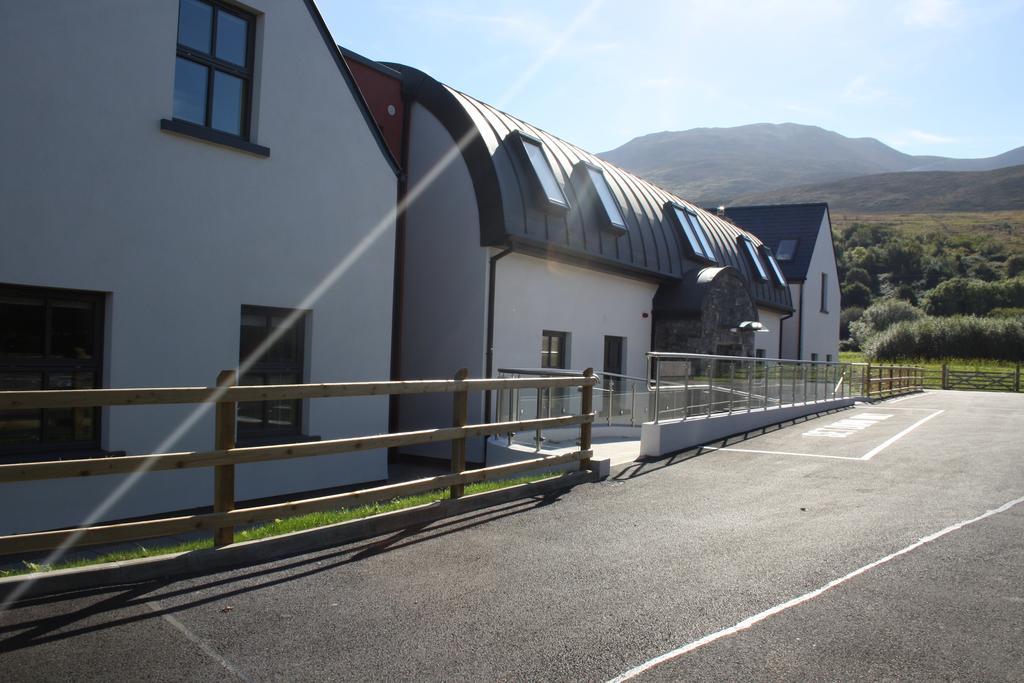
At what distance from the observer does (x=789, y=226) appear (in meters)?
36.2

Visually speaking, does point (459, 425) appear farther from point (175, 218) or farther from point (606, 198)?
point (606, 198)

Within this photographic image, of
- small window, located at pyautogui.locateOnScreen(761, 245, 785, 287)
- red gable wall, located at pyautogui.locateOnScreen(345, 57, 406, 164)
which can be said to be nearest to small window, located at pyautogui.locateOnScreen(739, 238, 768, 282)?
small window, located at pyautogui.locateOnScreen(761, 245, 785, 287)

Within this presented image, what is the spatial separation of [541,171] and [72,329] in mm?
10002

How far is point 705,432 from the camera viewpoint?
13.9 meters

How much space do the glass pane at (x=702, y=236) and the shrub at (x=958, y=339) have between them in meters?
33.7

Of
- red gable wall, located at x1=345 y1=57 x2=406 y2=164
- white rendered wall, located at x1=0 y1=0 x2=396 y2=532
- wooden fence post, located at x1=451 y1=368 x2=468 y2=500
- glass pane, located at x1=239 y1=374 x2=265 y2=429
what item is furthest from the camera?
red gable wall, located at x1=345 y1=57 x2=406 y2=164

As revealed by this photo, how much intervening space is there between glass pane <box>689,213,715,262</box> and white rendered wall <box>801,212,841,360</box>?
11497mm

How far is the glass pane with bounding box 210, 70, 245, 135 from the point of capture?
9.89m

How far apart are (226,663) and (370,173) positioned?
29.5 ft

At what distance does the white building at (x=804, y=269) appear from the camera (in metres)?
33.8

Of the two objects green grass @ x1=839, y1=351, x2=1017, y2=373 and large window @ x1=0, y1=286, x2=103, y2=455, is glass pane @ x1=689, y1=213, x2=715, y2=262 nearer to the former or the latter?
large window @ x1=0, y1=286, x2=103, y2=455

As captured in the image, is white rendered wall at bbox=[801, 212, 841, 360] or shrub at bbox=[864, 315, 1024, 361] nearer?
white rendered wall at bbox=[801, 212, 841, 360]

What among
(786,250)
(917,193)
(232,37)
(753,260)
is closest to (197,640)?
(232,37)

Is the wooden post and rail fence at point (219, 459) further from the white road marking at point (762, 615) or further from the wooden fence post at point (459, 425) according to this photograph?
the white road marking at point (762, 615)
